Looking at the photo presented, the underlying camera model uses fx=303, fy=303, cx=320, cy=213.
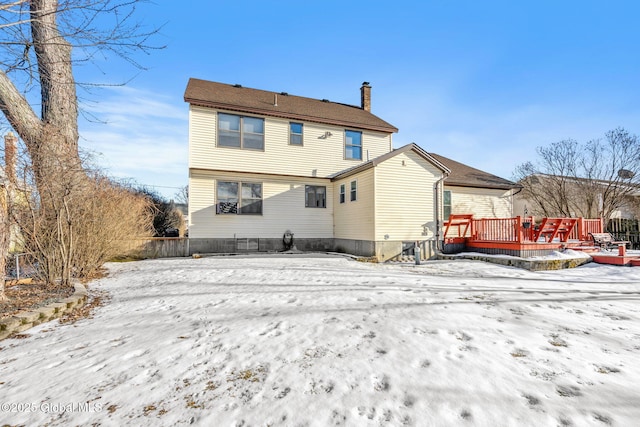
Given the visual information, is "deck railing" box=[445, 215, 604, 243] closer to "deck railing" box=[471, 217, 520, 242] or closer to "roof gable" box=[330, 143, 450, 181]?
"deck railing" box=[471, 217, 520, 242]

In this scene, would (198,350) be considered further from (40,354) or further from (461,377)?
(461,377)

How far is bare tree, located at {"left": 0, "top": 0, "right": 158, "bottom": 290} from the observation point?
480 centimetres

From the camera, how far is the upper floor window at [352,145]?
50.6 ft

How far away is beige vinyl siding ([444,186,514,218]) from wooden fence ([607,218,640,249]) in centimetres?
486

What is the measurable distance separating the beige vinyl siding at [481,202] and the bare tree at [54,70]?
14.8m

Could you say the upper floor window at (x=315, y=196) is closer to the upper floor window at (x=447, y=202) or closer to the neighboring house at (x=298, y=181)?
the neighboring house at (x=298, y=181)

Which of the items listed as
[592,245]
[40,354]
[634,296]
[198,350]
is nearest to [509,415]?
[198,350]

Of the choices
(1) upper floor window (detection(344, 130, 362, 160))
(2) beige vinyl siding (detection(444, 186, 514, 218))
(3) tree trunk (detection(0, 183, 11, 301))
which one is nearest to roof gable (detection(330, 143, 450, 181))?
(1) upper floor window (detection(344, 130, 362, 160))

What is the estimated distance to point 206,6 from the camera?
7.62m

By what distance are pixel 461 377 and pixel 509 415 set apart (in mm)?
517

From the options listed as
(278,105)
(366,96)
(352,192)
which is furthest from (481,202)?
(278,105)

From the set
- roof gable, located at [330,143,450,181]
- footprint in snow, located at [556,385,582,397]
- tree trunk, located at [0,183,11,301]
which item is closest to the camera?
footprint in snow, located at [556,385,582,397]

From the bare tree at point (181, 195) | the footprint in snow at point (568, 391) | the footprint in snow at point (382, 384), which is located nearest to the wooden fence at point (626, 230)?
the footprint in snow at point (568, 391)

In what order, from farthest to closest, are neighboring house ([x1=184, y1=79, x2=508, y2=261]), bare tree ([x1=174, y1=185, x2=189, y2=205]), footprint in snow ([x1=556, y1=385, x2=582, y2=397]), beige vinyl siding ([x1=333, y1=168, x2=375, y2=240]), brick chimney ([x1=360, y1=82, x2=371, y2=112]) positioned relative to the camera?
bare tree ([x1=174, y1=185, x2=189, y2=205]), brick chimney ([x1=360, y1=82, x2=371, y2=112]), neighboring house ([x1=184, y1=79, x2=508, y2=261]), beige vinyl siding ([x1=333, y1=168, x2=375, y2=240]), footprint in snow ([x1=556, y1=385, x2=582, y2=397])
